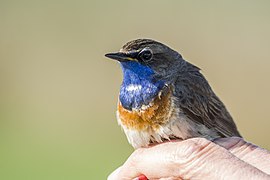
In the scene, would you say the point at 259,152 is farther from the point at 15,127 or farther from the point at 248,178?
the point at 15,127

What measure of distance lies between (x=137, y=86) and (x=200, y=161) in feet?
3.57

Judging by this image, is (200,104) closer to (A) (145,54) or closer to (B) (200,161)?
(A) (145,54)

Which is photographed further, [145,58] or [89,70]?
[89,70]

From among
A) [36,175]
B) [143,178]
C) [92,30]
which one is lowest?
[36,175]

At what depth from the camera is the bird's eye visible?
200 inches

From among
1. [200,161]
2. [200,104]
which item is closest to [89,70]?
[200,104]

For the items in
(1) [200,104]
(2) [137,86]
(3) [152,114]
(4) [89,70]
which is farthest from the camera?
(4) [89,70]

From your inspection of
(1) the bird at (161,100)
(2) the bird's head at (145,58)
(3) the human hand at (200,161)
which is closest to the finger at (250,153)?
(3) the human hand at (200,161)

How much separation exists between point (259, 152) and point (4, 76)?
33.3 feet

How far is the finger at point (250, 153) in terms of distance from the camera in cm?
408

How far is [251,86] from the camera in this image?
42.2ft

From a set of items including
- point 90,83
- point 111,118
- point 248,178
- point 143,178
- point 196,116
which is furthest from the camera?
point 90,83

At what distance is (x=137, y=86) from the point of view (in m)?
5.00

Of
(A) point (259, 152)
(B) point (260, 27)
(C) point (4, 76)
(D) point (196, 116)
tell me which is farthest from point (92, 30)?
(A) point (259, 152)
